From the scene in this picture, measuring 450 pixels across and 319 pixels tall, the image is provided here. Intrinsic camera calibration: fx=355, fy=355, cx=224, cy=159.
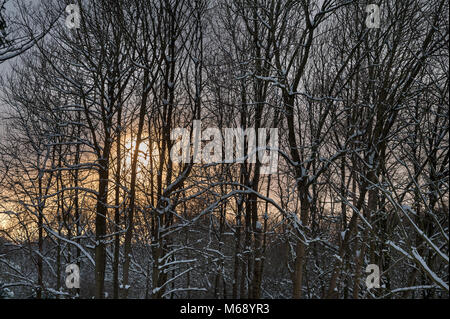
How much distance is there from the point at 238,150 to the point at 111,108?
201 inches

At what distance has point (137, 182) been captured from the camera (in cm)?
865

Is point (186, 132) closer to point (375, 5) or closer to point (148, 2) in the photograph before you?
point (148, 2)

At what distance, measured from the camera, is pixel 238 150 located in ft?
41.9

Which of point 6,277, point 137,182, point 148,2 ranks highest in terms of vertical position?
point 148,2

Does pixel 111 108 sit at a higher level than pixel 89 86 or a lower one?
lower

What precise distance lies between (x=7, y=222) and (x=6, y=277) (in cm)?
315
